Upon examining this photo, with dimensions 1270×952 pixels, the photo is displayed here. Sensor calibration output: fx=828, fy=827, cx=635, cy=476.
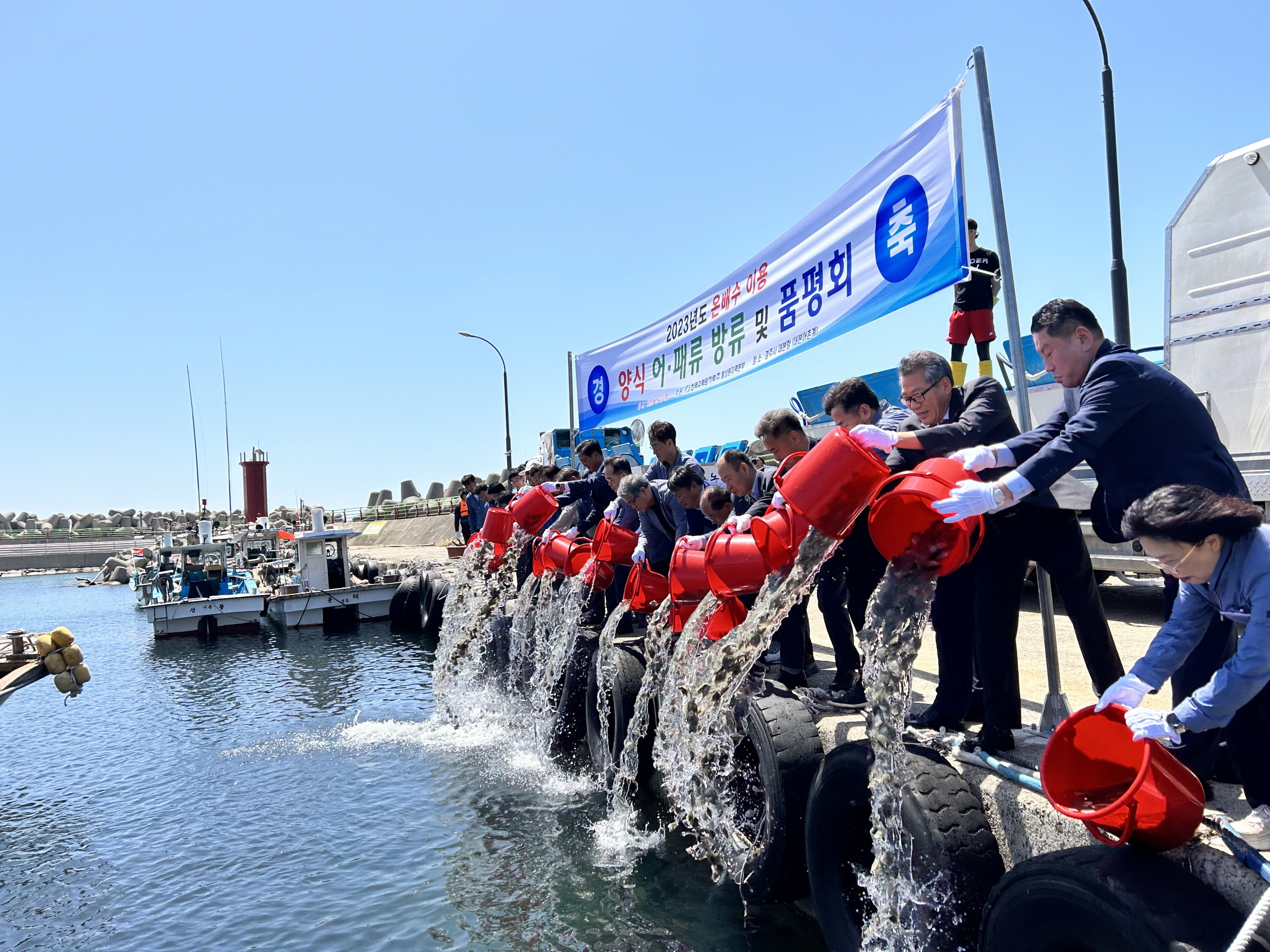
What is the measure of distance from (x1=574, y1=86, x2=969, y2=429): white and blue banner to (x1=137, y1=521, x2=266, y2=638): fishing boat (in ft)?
50.2

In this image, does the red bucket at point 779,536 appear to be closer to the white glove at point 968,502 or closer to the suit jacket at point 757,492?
the suit jacket at point 757,492

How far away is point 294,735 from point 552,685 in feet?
14.2

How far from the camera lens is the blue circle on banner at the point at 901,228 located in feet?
18.0

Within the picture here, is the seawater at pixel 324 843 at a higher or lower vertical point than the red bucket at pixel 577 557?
lower

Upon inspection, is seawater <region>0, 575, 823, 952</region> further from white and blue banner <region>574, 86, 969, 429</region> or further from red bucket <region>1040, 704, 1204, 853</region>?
white and blue banner <region>574, 86, 969, 429</region>

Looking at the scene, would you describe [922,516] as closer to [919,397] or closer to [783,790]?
[919,397]

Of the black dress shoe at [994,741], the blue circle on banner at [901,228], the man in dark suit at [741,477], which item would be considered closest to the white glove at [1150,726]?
the black dress shoe at [994,741]

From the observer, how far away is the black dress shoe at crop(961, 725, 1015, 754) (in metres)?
3.62

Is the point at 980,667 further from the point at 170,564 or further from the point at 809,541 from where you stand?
the point at 170,564

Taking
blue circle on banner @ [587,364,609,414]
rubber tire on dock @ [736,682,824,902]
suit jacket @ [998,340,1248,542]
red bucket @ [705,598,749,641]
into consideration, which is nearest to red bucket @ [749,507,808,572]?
red bucket @ [705,598,749,641]

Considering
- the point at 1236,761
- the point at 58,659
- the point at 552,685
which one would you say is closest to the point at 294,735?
the point at 58,659

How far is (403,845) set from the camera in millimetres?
6477

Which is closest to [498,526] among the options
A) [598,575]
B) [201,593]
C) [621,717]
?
[598,575]

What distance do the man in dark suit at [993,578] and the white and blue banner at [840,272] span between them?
5.29 feet
